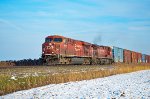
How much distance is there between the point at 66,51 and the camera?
34500mm

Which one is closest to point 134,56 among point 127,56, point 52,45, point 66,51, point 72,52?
point 127,56

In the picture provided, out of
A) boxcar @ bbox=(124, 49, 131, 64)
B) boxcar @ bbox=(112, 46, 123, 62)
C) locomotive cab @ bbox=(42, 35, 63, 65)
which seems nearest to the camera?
locomotive cab @ bbox=(42, 35, 63, 65)

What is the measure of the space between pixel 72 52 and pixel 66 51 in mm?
1535

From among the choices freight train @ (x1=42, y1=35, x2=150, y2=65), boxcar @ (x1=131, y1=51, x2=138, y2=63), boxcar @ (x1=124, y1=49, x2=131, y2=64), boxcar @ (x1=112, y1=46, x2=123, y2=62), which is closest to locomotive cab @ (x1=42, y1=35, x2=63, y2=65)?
freight train @ (x1=42, y1=35, x2=150, y2=65)

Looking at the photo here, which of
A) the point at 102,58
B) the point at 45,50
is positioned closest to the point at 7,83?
the point at 45,50

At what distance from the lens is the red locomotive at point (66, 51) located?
3306cm

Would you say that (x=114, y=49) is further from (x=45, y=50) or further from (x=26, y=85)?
(x=26, y=85)

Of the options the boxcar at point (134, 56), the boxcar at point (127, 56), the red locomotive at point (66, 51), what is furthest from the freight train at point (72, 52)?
the boxcar at point (134, 56)

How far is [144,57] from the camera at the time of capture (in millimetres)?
73000

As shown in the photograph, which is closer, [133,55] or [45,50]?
[45,50]

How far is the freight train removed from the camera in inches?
1303

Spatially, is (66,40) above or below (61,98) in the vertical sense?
above

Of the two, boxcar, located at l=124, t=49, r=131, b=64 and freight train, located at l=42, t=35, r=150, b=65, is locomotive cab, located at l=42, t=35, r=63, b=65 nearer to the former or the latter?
freight train, located at l=42, t=35, r=150, b=65

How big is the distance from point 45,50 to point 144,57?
44.3 m
